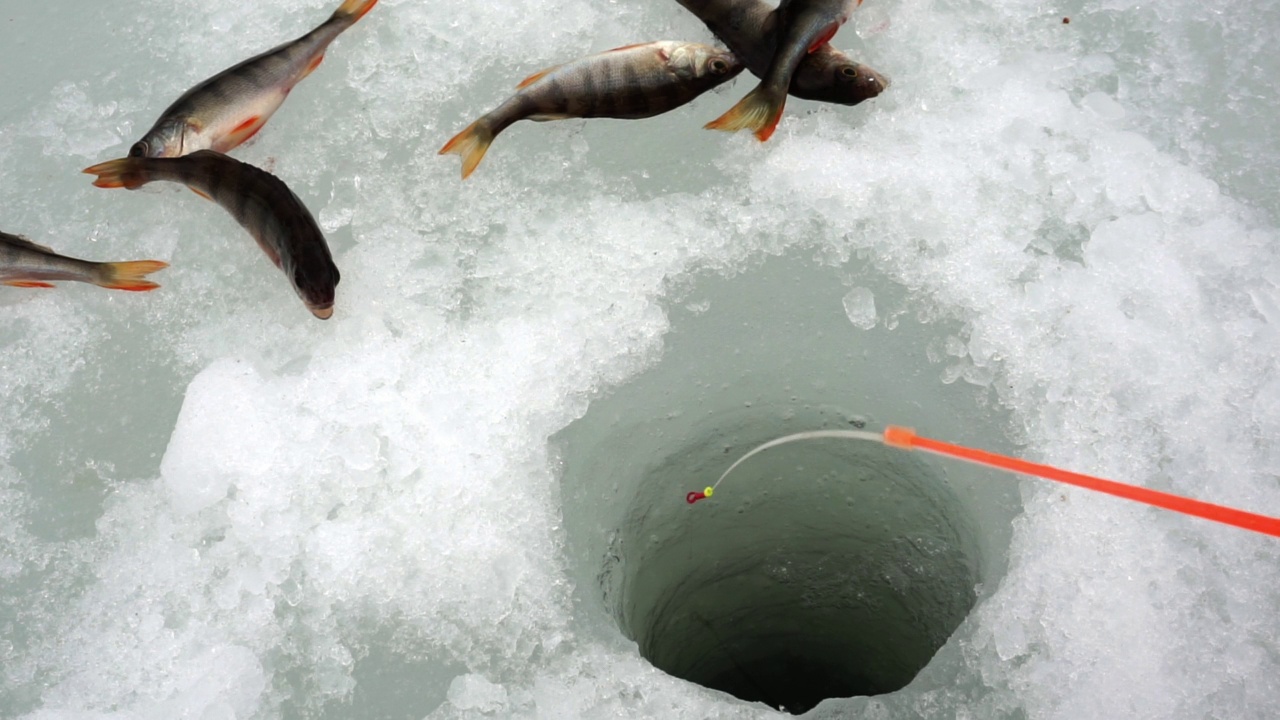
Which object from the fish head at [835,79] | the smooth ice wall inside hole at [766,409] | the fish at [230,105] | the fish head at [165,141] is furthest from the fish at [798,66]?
the fish head at [165,141]

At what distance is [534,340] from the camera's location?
206 centimetres

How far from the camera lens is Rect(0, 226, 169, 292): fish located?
2125 mm

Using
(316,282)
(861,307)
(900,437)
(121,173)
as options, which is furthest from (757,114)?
(121,173)

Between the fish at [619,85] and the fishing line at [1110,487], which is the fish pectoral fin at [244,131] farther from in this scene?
the fishing line at [1110,487]

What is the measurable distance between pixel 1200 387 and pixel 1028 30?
0.92 m

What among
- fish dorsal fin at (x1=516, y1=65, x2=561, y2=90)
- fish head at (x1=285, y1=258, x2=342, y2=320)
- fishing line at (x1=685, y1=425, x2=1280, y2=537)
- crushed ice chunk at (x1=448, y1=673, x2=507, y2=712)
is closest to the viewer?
fishing line at (x1=685, y1=425, x2=1280, y2=537)

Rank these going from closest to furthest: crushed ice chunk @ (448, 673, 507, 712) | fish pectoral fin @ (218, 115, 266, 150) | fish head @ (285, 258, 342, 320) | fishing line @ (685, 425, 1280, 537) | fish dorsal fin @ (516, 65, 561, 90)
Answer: fishing line @ (685, 425, 1280, 537) < crushed ice chunk @ (448, 673, 507, 712) < fish head @ (285, 258, 342, 320) < fish dorsal fin @ (516, 65, 561, 90) < fish pectoral fin @ (218, 115, 266, 150)

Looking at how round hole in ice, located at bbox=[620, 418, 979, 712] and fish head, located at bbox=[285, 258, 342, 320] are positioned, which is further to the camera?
round hole in ice, located at bbox=[620, 418, 979, 712]

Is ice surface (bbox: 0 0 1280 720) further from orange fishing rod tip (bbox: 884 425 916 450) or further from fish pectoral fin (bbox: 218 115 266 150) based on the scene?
orange fishing rod tip (bbox: 884 425 916 450)

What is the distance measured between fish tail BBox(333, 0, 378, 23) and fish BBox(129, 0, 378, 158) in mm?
66

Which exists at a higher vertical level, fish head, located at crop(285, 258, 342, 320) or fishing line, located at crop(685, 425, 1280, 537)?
fish head, located at crop(285, 258, 342, 320)

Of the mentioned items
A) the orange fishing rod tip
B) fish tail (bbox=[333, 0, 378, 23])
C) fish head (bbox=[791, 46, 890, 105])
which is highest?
fish tail (bbox=[333, 0, 378, 23])

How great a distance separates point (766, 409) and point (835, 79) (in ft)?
2.42

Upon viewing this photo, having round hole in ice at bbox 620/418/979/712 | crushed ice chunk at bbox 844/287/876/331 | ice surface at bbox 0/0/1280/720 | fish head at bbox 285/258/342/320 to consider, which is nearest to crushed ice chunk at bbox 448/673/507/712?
ice surface at bbox 0/0/1280/720
